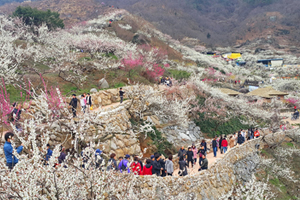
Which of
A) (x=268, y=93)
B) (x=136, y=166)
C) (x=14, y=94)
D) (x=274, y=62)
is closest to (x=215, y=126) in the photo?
(x=136, y=166)

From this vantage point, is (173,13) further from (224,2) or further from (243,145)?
(243,145)

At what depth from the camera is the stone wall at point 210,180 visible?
24.3 ft

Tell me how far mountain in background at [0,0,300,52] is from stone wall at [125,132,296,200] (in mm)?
65747

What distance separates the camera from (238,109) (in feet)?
74.2

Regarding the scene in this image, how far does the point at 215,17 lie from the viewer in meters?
137

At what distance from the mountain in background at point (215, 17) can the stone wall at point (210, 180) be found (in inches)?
2588

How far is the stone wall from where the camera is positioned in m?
7.42

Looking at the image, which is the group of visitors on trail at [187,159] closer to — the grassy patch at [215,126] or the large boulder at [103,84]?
the grassy patch at [215,126]

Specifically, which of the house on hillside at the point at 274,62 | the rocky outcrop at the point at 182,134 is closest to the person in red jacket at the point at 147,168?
the rocky outcrop at the point at 182,134

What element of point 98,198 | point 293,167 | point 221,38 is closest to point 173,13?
point 221,38

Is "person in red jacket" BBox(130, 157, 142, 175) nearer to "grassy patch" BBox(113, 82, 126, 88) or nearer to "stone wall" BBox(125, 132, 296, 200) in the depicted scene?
"stone wall" BBox(125, 132, 296, 200)

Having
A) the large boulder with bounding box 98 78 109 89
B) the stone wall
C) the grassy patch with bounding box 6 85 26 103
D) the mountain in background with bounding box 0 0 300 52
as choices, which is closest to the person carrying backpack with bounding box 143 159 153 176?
the stone wall

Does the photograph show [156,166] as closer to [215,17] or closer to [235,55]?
[235,55]

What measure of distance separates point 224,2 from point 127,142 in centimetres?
17291
